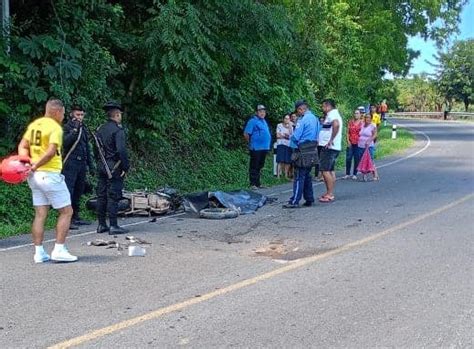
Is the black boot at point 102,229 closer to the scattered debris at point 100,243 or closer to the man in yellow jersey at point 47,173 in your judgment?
the scattered debris at point 100,243

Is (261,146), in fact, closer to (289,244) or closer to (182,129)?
(182,129)

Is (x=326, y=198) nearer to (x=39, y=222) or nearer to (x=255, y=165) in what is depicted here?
(x=255, y=165)

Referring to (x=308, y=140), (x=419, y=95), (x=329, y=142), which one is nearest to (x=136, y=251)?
(x=308, y=140)

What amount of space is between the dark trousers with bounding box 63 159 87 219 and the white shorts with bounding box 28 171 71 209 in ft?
6.87

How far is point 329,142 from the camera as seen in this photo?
12.7 meters

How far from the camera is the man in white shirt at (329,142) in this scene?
1263 cm

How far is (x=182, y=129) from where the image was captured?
15.9m

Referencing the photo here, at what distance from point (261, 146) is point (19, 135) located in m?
5.58

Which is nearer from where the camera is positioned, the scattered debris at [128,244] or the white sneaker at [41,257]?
the white sneaker at [41,257]

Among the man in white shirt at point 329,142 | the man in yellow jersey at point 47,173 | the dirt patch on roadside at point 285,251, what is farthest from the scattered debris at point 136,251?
the man in white shirt at point 329,142

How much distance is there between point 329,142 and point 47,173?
22.2 ft

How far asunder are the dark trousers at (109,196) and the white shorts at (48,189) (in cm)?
174

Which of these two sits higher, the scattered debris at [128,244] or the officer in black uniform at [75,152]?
the officer in black uniform at [75,152]

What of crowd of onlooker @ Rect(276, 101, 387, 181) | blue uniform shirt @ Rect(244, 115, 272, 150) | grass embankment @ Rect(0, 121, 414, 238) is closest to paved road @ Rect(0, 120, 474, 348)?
grass embankment @ Rect(0, 121, 414, 238)
